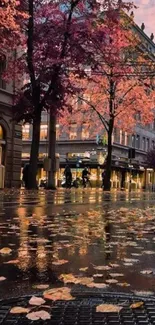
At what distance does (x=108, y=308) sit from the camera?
10.5ft

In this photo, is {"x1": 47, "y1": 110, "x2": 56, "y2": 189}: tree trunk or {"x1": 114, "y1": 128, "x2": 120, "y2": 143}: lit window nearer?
{"x1": 47, "y1": 110, "x2": 56, "y2": 189}: tree trunk

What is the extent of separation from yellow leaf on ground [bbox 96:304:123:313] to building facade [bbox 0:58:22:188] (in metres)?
28.1

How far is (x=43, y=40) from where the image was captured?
24.2 meters

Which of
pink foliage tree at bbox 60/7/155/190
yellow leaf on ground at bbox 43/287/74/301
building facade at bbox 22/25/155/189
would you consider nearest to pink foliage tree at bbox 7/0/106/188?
pink foliage tree at bbox 60/7/155/190

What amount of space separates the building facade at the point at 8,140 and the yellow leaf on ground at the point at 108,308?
92.2ft

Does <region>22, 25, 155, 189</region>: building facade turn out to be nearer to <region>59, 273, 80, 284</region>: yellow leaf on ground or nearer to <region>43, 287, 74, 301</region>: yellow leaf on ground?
<region>59, 273, 80, 284</region>: yellow leaf on ground

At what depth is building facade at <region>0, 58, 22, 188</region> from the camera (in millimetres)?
31719

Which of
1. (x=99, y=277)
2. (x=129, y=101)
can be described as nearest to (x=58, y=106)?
(x=129, y=101)

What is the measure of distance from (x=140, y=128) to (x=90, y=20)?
4765 centimetres

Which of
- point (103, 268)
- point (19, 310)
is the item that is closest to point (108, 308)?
point (19, 310)

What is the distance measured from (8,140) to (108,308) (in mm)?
29770

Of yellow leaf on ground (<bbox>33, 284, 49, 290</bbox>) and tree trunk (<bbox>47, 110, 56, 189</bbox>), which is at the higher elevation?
tree trunk (<bbox>47, 110, 56, 189</bbox>)

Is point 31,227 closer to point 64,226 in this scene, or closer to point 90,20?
point 64,226

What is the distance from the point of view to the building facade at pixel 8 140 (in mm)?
31719
